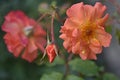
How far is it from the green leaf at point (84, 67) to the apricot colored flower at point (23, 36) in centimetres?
14

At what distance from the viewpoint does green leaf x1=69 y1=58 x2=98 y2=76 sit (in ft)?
5.08

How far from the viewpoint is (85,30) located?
4.46 ft

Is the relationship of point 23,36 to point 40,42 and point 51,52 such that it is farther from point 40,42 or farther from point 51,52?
point 51,52

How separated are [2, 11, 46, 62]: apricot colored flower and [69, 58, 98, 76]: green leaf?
14cm

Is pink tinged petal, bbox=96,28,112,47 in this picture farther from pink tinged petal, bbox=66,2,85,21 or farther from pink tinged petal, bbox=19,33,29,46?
pink tinged petal, bbox=19,33,29,46

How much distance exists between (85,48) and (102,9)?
4.8 inches

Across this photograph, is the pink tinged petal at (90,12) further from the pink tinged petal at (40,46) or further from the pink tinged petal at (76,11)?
the pink tinged petal at (40,46)

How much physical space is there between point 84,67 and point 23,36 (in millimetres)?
304

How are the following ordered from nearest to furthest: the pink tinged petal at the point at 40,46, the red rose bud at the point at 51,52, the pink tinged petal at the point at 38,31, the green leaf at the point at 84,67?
1. the red rose bud at the point at 51,52
2. the green leaf at the point at 84,67
3. the pink tinged petal at the point at 40,46
4. the pink tinged petal at the point at 38,31

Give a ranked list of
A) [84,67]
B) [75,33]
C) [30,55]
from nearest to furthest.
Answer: [75,33] → [84,67] → [30,55]

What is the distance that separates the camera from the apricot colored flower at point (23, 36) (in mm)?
1654

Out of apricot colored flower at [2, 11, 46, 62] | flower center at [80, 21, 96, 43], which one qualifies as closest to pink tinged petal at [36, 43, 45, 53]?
apricot colored flower at [2, 11, 46, 62]

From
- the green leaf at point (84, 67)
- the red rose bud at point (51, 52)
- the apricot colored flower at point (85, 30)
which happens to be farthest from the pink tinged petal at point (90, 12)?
the green leaf at point (84, 67)

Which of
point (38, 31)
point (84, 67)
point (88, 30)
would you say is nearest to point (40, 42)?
point (38, 31)
